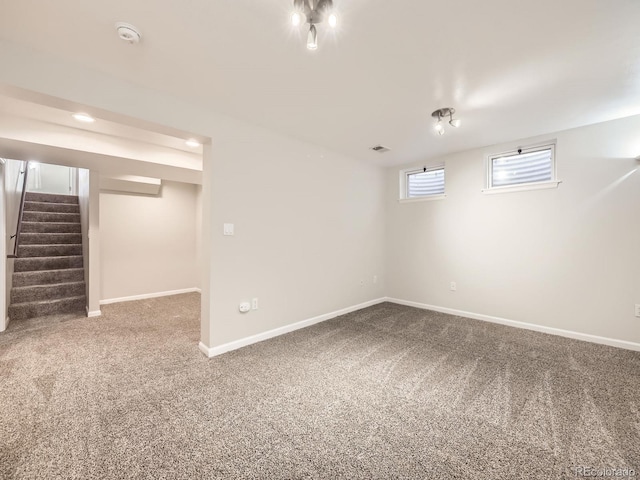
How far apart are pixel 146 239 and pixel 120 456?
14.9 ft

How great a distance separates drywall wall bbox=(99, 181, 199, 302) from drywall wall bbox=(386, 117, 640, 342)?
460 cm

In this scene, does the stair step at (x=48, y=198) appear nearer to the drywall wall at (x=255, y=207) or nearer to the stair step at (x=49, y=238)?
the stair step at (x=49, y=238)

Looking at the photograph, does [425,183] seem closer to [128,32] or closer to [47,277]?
[128,32]

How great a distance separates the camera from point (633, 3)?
4.71ft

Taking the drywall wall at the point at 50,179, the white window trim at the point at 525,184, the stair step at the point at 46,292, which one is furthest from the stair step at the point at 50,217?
the white window trim at the point at 525,184

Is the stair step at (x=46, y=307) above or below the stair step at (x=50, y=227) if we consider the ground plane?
below

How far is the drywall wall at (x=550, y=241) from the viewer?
9.39ft

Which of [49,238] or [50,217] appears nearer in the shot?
[49,238]

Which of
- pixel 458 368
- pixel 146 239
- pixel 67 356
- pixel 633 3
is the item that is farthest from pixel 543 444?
pixel 146 239

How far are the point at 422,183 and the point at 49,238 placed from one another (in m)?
6.58

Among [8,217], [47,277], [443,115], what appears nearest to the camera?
[443,115]

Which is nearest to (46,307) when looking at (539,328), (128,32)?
(128,32)

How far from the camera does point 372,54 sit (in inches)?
72.8

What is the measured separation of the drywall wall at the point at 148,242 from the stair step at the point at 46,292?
0.39 metres
